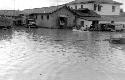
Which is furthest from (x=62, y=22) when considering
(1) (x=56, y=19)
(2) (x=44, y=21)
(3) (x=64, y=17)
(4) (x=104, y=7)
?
(4) (x=104, y=7)

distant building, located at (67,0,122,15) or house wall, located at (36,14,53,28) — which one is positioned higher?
distant building, located at (67,0,122,15)

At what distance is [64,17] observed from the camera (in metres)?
47.3

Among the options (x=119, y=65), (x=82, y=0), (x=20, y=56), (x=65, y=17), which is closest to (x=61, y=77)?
(x=119, y=65)

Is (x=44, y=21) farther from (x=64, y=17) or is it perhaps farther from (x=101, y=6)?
(x=101, y=6)

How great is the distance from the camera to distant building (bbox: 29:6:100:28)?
46.7 meters

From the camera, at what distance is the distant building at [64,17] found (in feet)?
153

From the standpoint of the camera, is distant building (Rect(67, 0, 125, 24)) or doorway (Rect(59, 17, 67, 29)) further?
distant building (Rect(67, 0, 125, 24))

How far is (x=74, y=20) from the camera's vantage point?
4903 centimetres

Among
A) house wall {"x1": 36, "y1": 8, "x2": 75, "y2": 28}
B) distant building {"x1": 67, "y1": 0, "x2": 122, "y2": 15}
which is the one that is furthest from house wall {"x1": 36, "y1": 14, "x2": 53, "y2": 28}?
distant building {"x1": 67, "y1": 0, "x2": 122, "y2": 15}

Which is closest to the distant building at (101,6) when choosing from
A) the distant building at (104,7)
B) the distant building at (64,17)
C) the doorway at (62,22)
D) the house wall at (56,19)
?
the distant building at (104,7)

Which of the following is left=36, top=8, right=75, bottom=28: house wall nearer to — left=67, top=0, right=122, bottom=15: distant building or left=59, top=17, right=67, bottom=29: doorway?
left=59, top=17, right=67, bottom=29: doorway

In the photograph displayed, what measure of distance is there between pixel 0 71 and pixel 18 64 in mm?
1642

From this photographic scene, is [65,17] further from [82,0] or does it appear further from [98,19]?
[82,0]

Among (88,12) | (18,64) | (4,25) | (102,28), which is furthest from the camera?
(88,12)
